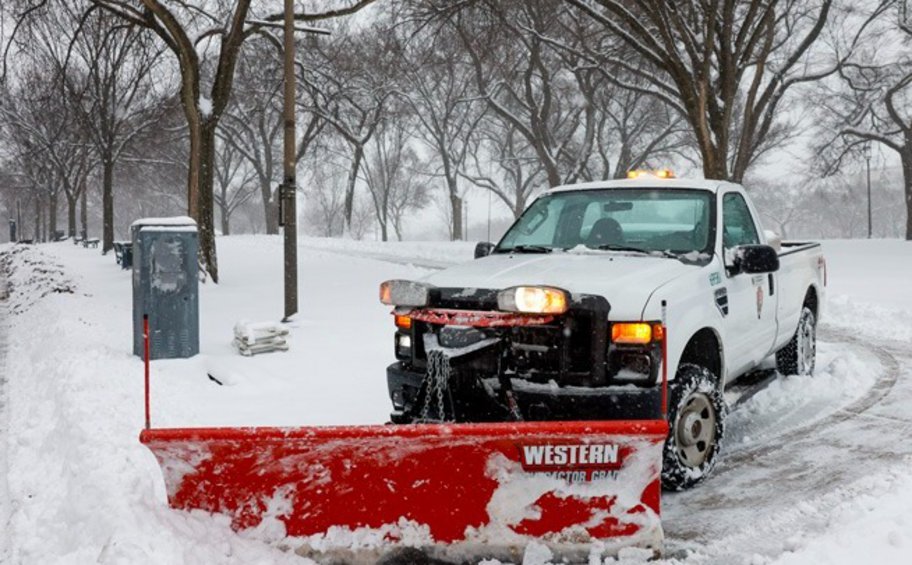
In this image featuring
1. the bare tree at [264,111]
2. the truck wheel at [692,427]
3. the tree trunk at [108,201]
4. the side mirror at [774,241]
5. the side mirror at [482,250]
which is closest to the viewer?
the truck wheel at [692,427]

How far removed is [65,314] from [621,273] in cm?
981

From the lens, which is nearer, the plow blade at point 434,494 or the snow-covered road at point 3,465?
the plow blade at point 434,494

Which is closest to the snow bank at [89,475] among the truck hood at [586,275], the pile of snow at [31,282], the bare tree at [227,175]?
the truck hood at [586,275]

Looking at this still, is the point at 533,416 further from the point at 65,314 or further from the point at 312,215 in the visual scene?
the point at 312,215

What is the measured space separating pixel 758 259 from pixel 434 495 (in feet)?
8.39

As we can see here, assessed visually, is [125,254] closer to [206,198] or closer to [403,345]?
[206,198]

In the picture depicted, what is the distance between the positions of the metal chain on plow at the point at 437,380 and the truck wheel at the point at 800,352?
153 inches

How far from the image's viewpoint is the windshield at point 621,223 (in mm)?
5121

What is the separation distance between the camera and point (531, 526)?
3.49 metres

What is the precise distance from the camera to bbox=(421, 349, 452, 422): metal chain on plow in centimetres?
398

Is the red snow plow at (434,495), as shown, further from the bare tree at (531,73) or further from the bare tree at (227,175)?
the bare tree at (227,175)

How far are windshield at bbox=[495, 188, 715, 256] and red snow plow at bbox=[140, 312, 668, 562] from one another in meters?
1.90

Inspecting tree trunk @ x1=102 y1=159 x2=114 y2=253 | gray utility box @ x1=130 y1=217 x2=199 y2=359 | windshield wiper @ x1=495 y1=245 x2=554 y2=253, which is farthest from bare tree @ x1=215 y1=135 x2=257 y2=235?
windshield wiper @ x1=495 y1=245 x2=554 y2=253

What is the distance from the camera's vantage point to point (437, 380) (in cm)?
402
